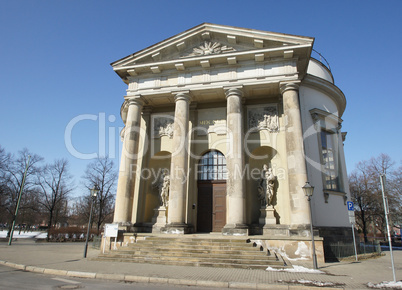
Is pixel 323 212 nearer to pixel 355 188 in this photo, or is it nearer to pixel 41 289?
pixel 41 289

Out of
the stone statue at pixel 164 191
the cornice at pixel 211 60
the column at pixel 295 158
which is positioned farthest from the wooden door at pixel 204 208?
the cornice at pixel 211 60

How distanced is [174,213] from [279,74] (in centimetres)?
981

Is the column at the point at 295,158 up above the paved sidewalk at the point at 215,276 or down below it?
above

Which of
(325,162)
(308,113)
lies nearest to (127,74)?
(308,113)

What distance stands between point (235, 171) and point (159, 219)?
5.87m

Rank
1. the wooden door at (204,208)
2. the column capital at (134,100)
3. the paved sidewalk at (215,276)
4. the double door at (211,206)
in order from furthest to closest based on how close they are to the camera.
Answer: the column capital at (134,100)
the wooden door at (204,208)
the double door at (211,206)
the paved sidewalk at (215,276)

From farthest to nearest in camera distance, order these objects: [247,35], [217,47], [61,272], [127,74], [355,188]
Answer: [355,188]
[127,74]
[217,47]
[247,35]
[61,272]

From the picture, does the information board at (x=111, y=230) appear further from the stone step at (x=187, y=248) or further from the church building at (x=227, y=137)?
the stone step at (x=187, y=248)

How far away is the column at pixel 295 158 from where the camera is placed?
42.8 ft

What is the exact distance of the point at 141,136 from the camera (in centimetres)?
Answer: 1870

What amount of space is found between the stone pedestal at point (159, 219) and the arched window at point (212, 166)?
3.15m

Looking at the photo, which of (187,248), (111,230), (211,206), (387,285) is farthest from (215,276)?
(211,206)

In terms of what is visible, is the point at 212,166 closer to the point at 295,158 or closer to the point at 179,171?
the point at 179,171

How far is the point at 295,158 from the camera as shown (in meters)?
13.8
